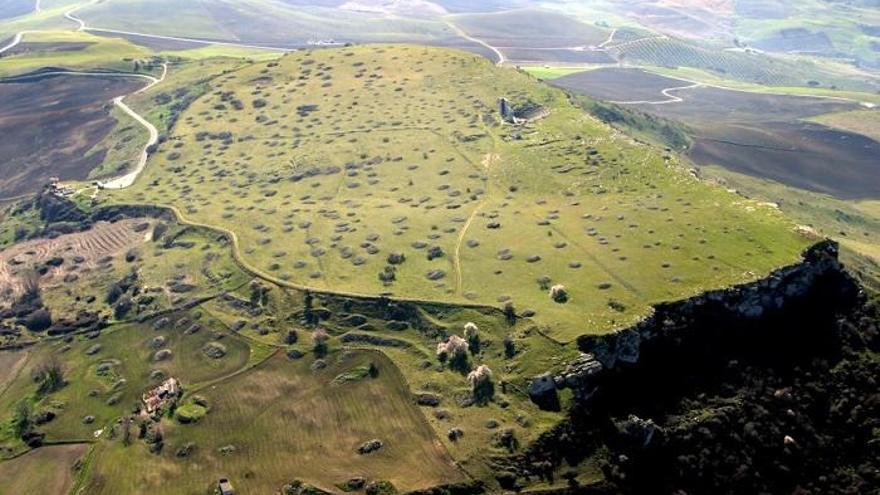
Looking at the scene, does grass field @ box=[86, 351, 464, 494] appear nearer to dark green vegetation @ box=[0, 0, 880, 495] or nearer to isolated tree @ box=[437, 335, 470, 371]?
dark green vegetation @ box=[0, 0, 880, 495]

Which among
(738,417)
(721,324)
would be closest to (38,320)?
(721,324)

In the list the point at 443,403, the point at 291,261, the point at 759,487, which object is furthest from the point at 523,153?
the point at 759,487

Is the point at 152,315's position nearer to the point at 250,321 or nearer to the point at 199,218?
the point at 250,321

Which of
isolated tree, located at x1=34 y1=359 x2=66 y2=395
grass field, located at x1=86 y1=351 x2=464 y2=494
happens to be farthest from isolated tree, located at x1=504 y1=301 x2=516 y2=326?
isolated tree, located at x1=34 y1=359 x2=66 y2=395

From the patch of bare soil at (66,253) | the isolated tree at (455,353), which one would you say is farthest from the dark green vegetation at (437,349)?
the patch of bare soil at (66,253)

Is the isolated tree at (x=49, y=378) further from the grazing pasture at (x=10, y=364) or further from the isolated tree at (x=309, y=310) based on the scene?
the isolated tree at (x=309, y=310)

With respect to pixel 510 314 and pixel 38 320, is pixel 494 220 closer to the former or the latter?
pixel 510 314
